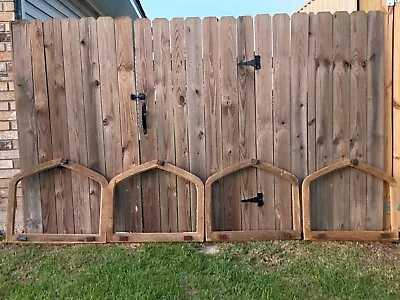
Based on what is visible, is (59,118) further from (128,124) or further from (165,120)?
(165,120)

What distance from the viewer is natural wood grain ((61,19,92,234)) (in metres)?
3.52

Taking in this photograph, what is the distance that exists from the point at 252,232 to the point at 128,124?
1308 mm

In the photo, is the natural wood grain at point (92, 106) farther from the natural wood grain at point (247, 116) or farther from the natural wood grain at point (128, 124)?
the natural wood grain at point (247, 116)

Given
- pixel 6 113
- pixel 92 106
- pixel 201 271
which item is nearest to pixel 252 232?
pixel 201 271

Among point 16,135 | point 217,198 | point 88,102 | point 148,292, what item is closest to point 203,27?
point 88,102

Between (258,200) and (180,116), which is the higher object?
(180,116)

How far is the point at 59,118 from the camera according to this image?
11.8ft

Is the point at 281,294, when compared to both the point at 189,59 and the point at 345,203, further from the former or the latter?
the point at 189,59

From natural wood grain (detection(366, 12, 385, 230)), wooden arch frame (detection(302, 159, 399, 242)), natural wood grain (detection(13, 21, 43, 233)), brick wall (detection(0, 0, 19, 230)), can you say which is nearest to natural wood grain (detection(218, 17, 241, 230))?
wooden arch frame (detection(302, 159, 399, 242))

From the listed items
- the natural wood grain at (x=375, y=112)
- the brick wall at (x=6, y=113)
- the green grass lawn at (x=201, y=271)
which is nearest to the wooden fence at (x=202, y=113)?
the natural wood grain at (x=375, y=112)

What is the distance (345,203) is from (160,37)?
1.98 meters

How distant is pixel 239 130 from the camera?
3584mm

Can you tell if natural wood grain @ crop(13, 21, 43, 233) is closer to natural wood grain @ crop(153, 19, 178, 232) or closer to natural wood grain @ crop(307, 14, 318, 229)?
natural wood grain @ crop(153, 19, 178, 232)

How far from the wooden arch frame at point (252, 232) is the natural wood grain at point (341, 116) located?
0.32m
